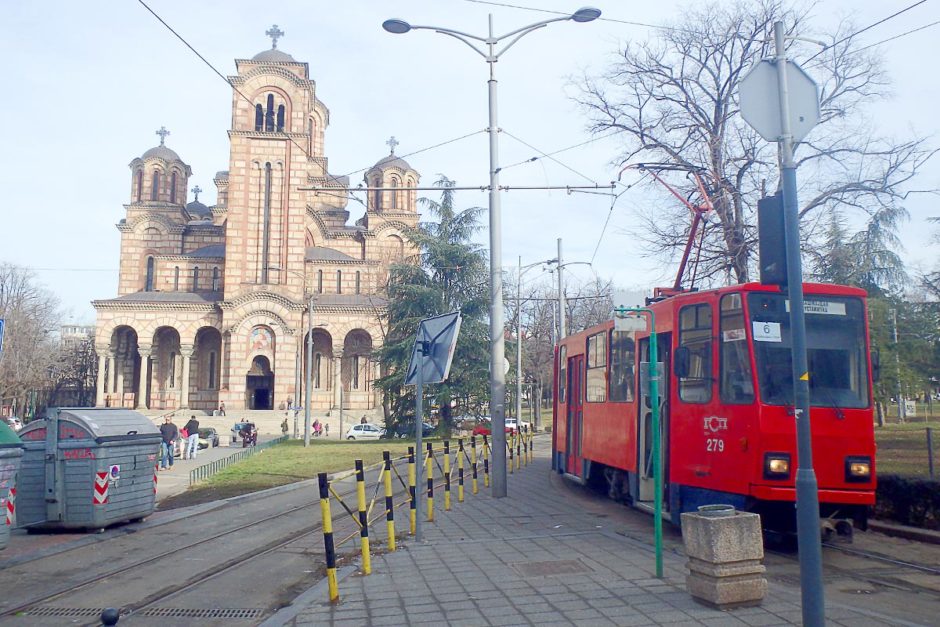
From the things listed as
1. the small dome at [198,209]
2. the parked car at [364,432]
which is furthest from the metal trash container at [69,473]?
the small dome at [198,209]

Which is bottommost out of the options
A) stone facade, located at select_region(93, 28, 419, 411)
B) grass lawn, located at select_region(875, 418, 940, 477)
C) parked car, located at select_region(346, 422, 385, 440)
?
parked car, located at select_region(346, 422, 385, 440)

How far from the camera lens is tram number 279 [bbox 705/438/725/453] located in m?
9.26

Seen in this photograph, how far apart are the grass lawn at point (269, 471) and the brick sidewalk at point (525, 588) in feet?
25.7

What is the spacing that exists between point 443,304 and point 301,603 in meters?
29.6

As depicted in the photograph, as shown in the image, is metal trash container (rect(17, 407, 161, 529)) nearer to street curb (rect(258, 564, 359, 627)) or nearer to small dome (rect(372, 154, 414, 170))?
street curb (rect(258, 564, 359, 627))

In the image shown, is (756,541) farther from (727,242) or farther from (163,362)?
(163,362)

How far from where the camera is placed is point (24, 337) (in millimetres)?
49031

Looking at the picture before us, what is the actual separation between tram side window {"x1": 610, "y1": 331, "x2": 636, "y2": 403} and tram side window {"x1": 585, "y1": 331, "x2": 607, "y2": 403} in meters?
0.45

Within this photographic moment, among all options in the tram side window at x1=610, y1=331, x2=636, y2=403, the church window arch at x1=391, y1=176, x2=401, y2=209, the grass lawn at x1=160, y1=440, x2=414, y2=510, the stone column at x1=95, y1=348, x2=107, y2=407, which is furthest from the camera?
the church window arch at x1=391, y1=176, x2=401, y2=209

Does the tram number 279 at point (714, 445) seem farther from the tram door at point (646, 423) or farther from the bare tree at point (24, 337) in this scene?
the bare tree at point (24, 337)

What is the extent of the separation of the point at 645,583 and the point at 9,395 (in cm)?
5510

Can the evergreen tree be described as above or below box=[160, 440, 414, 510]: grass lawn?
above

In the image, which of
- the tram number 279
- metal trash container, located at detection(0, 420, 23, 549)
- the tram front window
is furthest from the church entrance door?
the tram front window

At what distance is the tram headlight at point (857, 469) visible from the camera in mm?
8875
